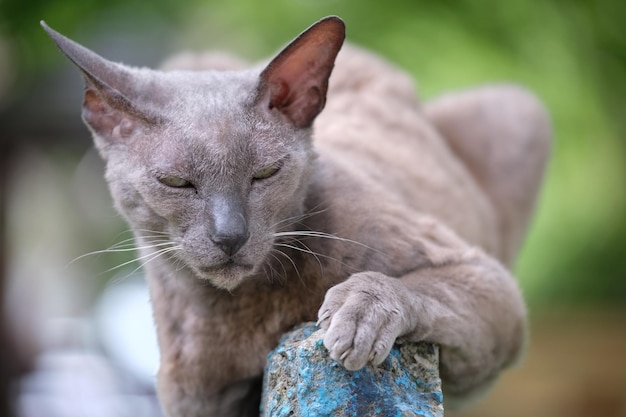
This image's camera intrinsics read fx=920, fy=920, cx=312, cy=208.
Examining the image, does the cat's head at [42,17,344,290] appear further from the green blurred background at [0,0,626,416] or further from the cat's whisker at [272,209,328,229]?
the green blurred background at [0,0,626,416]

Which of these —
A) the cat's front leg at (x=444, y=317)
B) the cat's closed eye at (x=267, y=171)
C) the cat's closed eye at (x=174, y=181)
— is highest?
the cat's closed eye at (x=267, y=171)

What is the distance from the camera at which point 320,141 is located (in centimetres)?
380

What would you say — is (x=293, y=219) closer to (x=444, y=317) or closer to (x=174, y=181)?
(x=174, y=181)

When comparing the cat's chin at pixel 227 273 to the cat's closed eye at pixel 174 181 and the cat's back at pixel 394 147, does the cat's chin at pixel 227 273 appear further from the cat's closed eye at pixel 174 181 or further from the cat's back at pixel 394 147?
the cat's back at pixel 394 147

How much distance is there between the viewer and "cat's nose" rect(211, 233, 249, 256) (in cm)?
247

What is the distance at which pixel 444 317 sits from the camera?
2688 millimetres

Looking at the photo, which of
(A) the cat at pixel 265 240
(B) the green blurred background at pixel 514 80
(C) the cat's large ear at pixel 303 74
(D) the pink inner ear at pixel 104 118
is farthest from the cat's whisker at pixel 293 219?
(B) the green blurred background at pixel 514 80

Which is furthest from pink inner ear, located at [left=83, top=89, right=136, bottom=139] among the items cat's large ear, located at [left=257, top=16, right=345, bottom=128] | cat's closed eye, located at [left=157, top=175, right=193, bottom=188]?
cat's large ear, located at [left=257, top=16, right=345, bottom=128]

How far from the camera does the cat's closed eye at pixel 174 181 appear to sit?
255cm

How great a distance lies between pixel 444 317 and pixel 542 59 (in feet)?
18.5

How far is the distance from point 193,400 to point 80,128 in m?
4.13

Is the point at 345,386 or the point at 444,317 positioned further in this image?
the point at 444,317

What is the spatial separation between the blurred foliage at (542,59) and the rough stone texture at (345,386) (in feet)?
16.3

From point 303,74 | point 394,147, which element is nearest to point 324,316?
point 303,74
